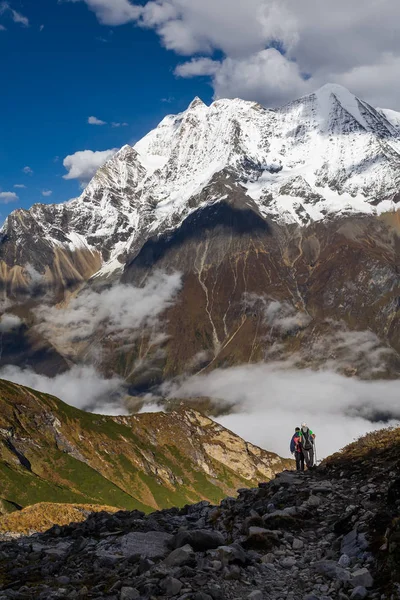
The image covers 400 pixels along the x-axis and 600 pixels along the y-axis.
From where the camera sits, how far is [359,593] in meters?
14.3


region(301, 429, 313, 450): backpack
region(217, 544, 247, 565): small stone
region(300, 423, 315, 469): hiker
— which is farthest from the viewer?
region(301, 429, 313, 450): backpack

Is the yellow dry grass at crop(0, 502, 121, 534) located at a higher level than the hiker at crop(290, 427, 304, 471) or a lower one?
lower

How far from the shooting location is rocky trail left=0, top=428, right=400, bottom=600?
51.1 ft

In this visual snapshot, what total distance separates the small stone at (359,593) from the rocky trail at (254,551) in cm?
3

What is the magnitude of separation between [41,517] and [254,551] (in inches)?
1787

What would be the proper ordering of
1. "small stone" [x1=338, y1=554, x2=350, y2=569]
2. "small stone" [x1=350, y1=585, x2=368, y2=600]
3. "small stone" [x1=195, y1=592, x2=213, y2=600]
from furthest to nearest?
"small stone" [x1=338, y1=554, x2=350, y2=569] < "small stone" [x1=195, y1=592, x2=213, y2=600] < "small stone" [x1=350, y1=585, x2=368, y2=600]

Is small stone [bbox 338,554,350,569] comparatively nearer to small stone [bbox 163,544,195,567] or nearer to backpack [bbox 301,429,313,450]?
small stone [bbox 163,544,195,567]

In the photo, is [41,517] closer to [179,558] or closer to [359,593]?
[179,558]

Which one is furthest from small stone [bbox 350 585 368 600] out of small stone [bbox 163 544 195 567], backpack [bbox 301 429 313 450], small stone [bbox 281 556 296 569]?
backpack [bbox 301 429 313 450]

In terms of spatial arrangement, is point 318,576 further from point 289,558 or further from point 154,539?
point 154,539

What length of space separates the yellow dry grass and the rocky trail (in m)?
24.4

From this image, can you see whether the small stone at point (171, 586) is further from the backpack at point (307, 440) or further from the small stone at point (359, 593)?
the backpack at point (307, 440)

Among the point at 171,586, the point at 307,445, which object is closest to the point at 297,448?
the point at 307,445

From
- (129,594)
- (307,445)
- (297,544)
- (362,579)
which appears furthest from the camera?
(307,445)
